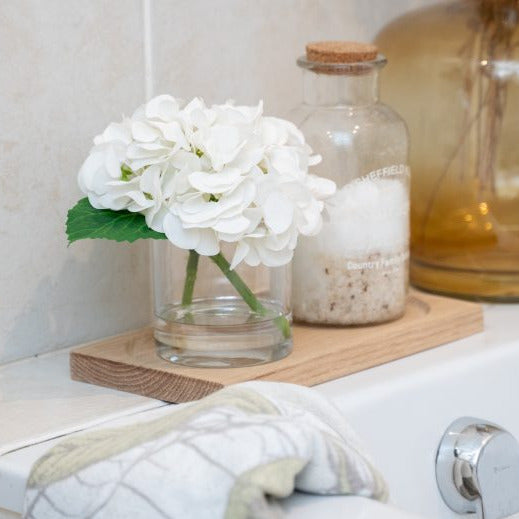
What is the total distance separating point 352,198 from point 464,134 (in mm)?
203

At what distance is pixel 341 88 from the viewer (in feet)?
2.79

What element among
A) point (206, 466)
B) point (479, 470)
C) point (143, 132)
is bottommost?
point (479, 470)

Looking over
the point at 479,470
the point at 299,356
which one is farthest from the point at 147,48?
the point at 479,470

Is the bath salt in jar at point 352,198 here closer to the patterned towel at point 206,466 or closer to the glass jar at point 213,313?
the glass jar at point 213,313

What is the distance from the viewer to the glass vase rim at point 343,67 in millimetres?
833

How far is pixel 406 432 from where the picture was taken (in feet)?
2.53

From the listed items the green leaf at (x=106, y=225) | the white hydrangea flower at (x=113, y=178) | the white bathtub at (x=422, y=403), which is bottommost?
the white bathtub at (x=422, y=403)

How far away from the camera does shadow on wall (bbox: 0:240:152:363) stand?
2.71 ft

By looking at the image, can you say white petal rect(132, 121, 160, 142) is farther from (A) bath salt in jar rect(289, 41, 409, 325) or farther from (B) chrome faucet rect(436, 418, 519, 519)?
(B) chrome faucet rect(436, 418, 519, 519)

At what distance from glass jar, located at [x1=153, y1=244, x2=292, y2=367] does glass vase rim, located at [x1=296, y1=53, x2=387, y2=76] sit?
148 millimetres

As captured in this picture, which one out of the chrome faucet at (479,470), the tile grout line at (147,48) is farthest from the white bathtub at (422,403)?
the tile grout line at (147,48)

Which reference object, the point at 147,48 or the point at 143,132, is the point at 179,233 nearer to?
the point at 143,132

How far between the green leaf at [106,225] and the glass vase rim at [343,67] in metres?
0.18

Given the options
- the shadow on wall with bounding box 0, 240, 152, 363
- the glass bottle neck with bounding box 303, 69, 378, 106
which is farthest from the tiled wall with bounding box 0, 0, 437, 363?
the glass bottle neck with bounding box 303, 69, 378, 106
